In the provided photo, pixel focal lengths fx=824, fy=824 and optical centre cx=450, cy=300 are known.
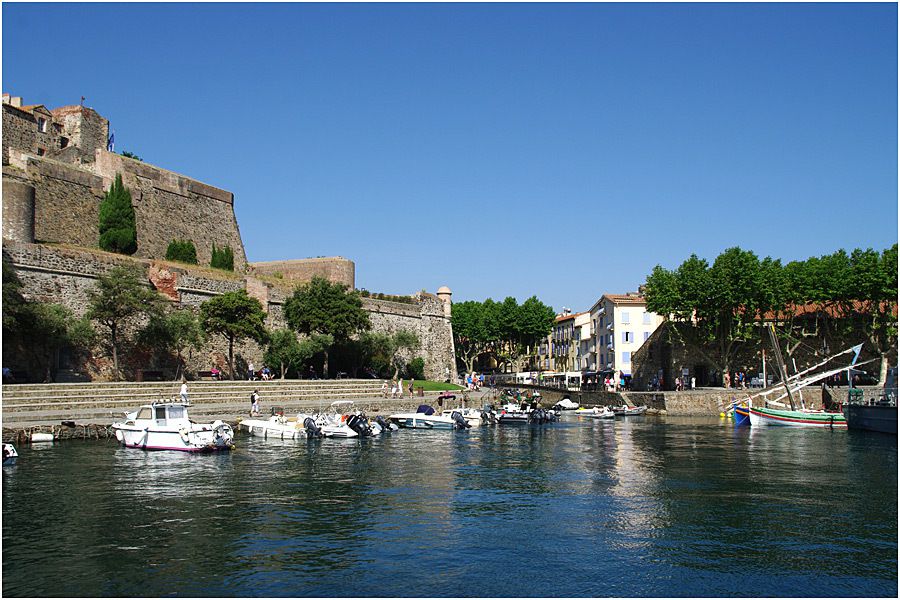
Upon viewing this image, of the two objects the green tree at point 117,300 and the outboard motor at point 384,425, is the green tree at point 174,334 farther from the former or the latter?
the outboard motor at point 384,425

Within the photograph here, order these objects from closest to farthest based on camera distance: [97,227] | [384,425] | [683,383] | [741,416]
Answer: [384,425] → [741,416] → [97,227] → [683,383]

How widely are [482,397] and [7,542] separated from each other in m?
41.4

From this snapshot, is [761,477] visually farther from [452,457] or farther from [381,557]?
[381,557]

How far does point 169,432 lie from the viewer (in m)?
28.1

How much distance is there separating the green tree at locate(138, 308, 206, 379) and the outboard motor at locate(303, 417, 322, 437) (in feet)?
38.6

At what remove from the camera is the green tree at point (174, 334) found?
41438mm

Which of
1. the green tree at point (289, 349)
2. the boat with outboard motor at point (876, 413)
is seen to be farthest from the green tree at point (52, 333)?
the boat with outboard motor at point (876, 413)

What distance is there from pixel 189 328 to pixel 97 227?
38.0 ft

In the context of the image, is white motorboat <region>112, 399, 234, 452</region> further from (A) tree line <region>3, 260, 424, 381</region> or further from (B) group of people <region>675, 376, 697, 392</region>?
(B) group of people <region>675, 376, 697, 392</region>

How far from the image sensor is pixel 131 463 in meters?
25.0

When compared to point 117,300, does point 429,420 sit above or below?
below

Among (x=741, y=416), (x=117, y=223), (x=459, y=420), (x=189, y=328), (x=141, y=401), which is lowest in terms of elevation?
(x=741, y=416)

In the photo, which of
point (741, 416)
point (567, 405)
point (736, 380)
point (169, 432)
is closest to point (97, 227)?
point (169, 432)

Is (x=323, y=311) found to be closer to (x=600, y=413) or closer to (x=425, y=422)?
(x=425, y=422)
